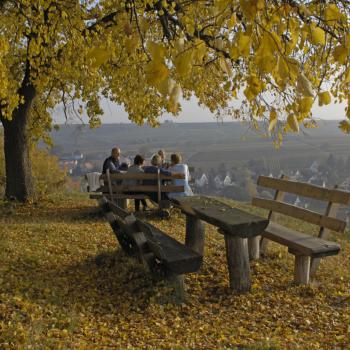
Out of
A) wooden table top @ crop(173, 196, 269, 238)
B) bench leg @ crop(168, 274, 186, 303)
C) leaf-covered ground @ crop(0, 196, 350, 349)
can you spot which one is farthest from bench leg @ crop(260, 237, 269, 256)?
bench leg @ crop(168, 274, 186, 303)

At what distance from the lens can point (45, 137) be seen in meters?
13.3

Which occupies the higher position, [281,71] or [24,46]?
[24,46]

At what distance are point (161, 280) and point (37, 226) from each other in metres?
4.29

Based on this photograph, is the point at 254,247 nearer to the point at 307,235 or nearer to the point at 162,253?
the point at 307,235

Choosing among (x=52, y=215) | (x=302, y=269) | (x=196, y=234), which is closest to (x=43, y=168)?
(x=52, y=215)

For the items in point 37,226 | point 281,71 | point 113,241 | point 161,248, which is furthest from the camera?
point 37,226

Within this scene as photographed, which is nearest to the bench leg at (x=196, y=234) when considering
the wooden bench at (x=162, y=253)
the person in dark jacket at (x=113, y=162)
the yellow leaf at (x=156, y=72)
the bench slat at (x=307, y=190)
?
the wooden bench at (x=162, y=253)

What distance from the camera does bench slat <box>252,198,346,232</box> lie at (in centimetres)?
583

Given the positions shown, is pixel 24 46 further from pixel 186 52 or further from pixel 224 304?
pixel 186 52

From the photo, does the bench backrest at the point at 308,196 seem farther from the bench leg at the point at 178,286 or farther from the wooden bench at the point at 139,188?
the wooden bench at the point at 139,188

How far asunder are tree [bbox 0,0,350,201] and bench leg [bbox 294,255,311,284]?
1.72 meters

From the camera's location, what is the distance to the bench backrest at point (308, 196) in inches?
230

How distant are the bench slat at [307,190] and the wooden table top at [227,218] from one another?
1096 mm

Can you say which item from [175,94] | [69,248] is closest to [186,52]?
[175,94]
